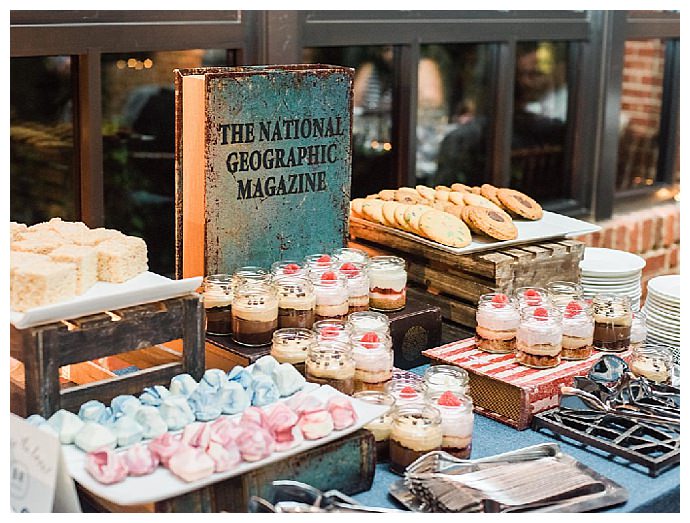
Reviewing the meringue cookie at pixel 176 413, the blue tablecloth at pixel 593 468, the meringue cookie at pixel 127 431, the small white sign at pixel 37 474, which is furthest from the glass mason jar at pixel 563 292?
the small white sign at pixel 37 474

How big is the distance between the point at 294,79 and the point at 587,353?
2.99 ft

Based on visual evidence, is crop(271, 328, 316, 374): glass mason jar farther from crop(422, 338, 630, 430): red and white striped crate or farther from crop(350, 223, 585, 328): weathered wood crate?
crop(350, 223, 585, 328): weathered wood crate

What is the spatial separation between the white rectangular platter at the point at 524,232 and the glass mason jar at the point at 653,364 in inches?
17.7

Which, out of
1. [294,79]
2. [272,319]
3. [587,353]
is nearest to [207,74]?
[294,79]

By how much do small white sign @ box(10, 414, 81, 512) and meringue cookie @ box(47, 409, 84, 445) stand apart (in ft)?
0.19

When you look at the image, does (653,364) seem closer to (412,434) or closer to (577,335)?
(577,335)

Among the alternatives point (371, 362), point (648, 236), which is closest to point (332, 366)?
point (371, 362)

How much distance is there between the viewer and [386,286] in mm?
2277

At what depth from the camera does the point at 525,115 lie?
4.48 m

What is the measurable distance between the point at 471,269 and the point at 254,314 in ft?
2.04

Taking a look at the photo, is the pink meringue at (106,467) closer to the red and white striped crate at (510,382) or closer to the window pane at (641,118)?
the red and white striped crate at (510,382)

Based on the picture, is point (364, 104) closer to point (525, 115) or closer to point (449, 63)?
point (449, 63)

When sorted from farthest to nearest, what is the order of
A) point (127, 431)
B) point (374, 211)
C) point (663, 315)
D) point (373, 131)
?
point (373, 131) < point (374, 211) < point (663, 315) < point (127, 431)

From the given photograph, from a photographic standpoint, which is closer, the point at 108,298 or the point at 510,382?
the point at 108,298
